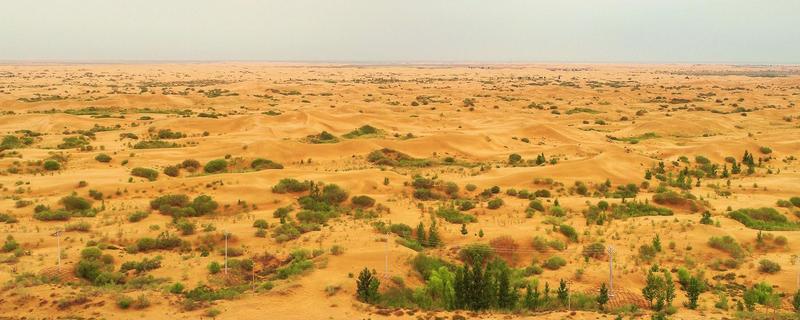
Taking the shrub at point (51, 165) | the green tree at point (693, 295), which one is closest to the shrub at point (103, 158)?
the shrub at point (51, 165)

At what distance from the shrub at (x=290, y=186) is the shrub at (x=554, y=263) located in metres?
11.8

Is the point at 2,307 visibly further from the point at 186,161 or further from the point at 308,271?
the point at 186,161

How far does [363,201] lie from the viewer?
22406 mm

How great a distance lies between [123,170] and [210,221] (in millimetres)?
10301

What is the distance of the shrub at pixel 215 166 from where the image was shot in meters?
29.1

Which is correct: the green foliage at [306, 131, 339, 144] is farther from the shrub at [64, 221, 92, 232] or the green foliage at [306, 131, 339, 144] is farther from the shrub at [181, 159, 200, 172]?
the shrub at [64, 221, 92, 232]

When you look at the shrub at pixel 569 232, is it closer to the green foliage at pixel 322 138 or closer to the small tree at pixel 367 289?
the small tree at pixel 367 289

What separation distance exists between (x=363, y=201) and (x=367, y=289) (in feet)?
29.0

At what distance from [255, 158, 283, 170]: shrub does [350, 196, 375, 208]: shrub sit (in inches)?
356

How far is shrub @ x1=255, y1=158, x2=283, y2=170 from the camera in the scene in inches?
1187

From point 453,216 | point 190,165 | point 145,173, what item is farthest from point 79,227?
point 453,216

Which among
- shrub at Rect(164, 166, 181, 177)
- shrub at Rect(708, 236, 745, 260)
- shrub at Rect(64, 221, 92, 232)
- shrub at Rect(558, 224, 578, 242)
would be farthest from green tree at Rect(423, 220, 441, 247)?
shrub at Rect(164, 166, 181, 177)

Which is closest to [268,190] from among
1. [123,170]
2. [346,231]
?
[346,231]

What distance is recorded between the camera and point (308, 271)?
15.3m
